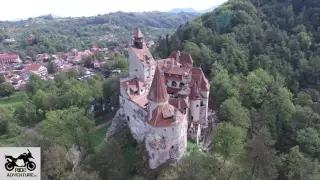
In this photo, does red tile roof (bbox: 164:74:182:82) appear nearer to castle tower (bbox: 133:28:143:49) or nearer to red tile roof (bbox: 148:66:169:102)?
castle tower (bbox: 133:28:143:49)

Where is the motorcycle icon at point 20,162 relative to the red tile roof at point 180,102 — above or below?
above

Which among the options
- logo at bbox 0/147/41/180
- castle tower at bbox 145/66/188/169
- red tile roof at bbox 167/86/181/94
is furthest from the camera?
red tile roof at bbox 167/86/181/94

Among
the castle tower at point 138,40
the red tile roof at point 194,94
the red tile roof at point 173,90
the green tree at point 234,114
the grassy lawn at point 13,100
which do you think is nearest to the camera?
the red tile roof at point 194,94

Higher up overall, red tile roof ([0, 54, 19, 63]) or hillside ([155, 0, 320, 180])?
hillside ([155, 0, 320, 180])

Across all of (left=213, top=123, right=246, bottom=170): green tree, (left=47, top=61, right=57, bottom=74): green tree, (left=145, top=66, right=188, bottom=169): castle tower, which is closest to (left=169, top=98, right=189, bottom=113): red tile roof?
(left=145, top=66, right=188, bottom=169): castle tower

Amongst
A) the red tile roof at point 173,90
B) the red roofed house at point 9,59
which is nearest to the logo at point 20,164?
the red tile roof at point 173,90

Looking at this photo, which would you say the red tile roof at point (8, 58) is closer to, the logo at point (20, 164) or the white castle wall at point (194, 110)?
the white castle wall at point (194, 110)

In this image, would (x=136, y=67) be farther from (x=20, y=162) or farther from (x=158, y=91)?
(x=20, y=162)

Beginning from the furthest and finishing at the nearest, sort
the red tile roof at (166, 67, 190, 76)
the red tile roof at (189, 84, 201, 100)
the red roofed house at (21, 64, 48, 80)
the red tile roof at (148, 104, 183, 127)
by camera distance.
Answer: the red roofed house at (21, 64, 48, 80) → the red tile roof at (166, 67, 190, 76) → the red tile roof at (189, 84, 201, 100) → the red tile roof at (148, 104, 183, 127)
